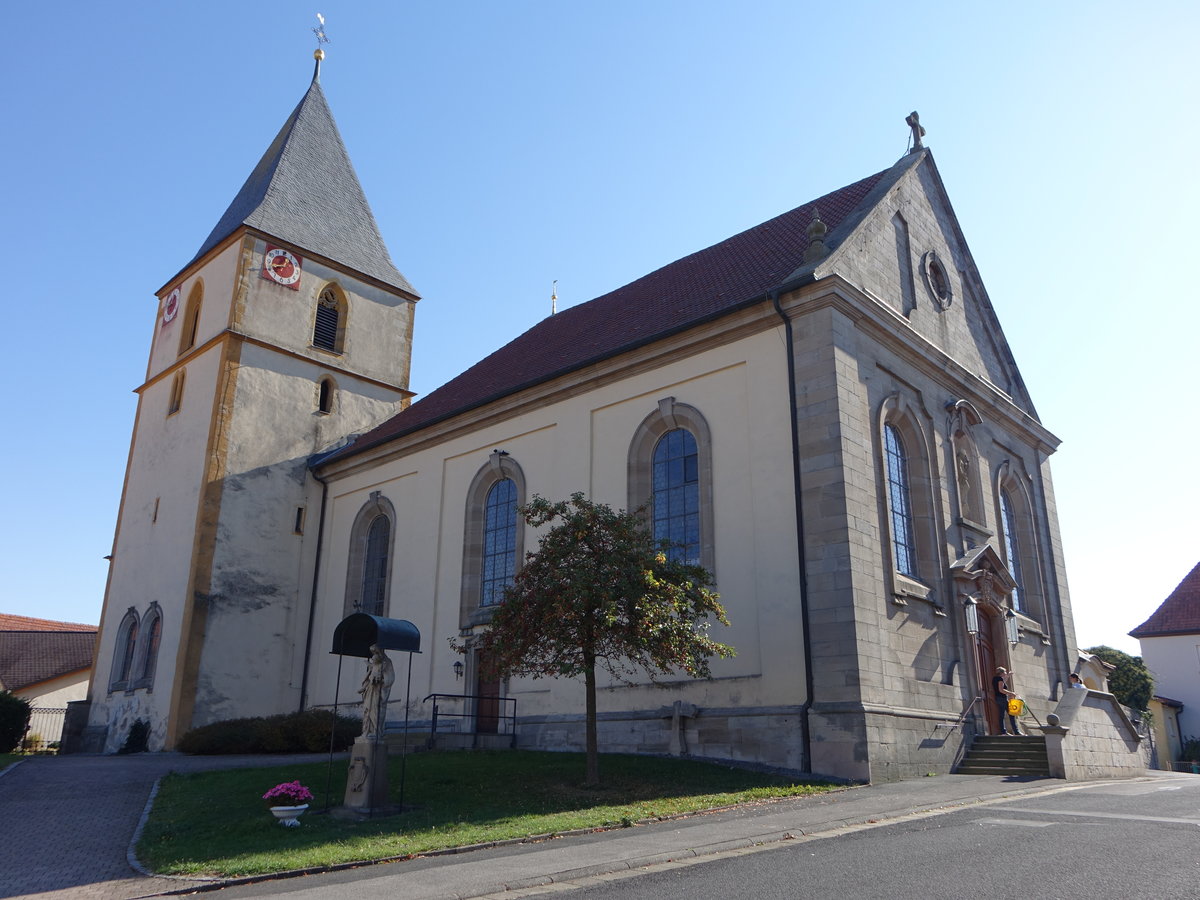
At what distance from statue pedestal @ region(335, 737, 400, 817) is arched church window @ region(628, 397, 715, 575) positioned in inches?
291

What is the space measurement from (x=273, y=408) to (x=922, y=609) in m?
19.4

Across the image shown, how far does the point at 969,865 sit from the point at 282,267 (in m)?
26.9

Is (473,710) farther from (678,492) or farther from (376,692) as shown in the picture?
(376,692)

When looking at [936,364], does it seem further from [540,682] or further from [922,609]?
[540,682]

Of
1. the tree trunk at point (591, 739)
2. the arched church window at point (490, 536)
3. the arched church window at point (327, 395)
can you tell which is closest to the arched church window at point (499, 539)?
the arched church window at point (490, 536)

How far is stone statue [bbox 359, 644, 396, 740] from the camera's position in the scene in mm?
12734

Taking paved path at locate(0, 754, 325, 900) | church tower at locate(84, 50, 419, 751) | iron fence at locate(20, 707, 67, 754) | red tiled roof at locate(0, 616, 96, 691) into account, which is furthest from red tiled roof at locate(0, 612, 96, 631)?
paved path at locate(0, 754, 325, 900)

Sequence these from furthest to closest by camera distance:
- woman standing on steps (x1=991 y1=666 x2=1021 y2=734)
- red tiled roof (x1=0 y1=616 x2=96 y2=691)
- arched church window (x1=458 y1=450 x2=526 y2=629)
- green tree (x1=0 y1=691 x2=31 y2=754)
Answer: red tiled roof (x1=0 y1=616 x2=96 y2=691) → green tree (x1=0 y1=691 x2=31 y2=754) → arched church window (x1=458 y1=450 x2=526 y2=629) → woman standing on steps (x1=991 y1=666 x2=1021 y2=734)

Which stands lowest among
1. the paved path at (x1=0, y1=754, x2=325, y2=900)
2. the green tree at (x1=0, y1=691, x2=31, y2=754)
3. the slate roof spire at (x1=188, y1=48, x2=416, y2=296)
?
the paved path at (x1=0, y1=754, x2=325, y2=900)

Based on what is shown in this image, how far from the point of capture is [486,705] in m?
21.7

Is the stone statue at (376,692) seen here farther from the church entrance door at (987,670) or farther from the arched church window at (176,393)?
the arched church window at (176,393)

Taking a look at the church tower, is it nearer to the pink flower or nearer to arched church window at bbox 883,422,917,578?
the pink flower

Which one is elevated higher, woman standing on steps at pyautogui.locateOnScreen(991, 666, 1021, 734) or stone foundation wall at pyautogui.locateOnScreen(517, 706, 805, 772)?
woman standing on steps at pyautogui.locateOnScreen(991, 666, 1021, 734)

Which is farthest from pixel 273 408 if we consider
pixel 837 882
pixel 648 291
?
pixel 837 882
